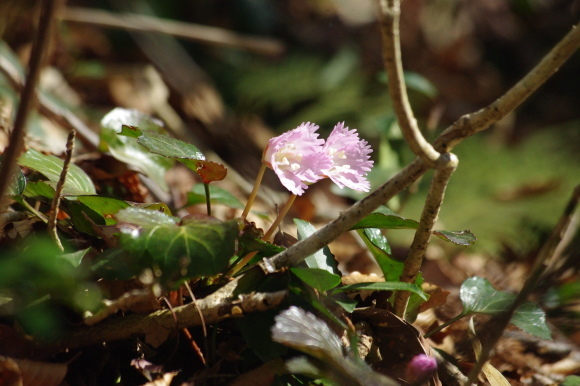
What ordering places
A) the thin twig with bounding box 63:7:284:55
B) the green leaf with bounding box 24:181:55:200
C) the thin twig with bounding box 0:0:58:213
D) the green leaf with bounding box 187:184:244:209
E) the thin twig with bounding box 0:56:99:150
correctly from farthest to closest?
the thin twig with bounding box 63:7:284:55 → the thin twig with bounding box 0:56:99:150 → the green leaf with bounding box 187:184:244:209 → the green leaf with bounding box 24:181:55:200 → the thin twig with bounding box 0:0:58:213

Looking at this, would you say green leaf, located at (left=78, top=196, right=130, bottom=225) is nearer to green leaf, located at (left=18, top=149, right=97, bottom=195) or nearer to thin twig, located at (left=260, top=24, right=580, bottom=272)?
green leaf, located at (left=18, top=149, right=97, bottom=195)

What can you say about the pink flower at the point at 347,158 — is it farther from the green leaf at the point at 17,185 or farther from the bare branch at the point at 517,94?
the green leaf at the point at 17,185

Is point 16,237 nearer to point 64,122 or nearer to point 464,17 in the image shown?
point 64,122

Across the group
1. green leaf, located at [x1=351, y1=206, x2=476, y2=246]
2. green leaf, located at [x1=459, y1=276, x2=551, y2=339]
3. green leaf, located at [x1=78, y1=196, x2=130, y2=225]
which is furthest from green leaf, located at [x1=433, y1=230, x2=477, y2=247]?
green leaf, located at [x1=78, y1=196, x2=130, y2=225]

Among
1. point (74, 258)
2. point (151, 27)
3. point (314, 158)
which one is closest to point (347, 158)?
point (314, 158)

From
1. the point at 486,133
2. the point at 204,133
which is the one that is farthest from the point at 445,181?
the point at 486,133

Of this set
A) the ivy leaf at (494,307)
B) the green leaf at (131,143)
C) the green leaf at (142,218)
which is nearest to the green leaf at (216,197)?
the green leaf at (131,143)
